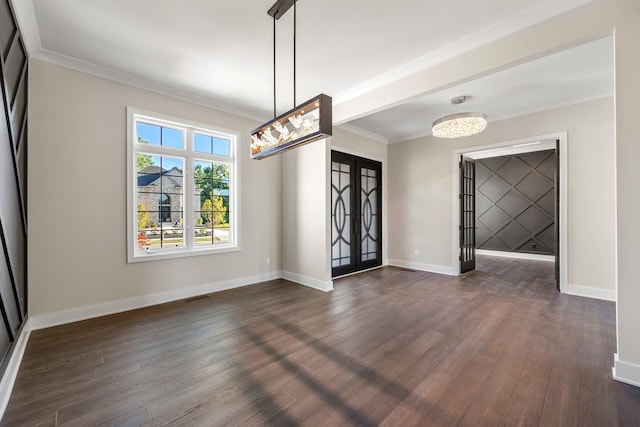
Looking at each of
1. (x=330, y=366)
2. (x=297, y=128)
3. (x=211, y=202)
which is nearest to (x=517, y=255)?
(x=330, y=366)

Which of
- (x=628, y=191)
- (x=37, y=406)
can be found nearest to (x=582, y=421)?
(x=628, y=191)

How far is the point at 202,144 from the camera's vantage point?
4.25m

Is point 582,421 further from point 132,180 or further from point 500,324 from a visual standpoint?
point 132,180

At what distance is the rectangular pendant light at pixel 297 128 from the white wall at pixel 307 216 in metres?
1.78

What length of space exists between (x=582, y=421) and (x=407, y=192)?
190 inches

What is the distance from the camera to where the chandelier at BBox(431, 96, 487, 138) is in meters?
3.63

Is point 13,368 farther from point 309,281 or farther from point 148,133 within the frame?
point 309,281

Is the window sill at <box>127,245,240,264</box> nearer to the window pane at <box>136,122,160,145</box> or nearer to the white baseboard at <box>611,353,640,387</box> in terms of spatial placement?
the window pane at <box>136,122,160,145</box>

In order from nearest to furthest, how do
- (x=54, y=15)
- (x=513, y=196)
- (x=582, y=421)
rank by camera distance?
(x=582, y=421), (x=54, y=15), (x=513, y=196)

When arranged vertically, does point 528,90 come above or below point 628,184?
above

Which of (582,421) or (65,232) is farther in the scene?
(65,232)

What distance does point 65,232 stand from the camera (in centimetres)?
303

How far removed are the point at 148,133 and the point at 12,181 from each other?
1652mm

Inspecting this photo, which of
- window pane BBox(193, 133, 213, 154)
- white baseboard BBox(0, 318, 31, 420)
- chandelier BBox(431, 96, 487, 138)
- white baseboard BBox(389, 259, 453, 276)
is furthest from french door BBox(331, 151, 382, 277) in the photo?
white baseboard BBox(0, 318, 31, 420)
